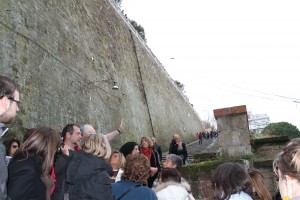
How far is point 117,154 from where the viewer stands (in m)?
4.66

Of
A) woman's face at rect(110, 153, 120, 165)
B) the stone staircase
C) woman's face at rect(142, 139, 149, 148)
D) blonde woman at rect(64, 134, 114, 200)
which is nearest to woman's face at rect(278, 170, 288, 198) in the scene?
blonde woman at rect(64, 134, 114, 200)

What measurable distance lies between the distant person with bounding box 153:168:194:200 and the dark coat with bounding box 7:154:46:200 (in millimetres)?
1446

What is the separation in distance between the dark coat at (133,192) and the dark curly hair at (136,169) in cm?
5

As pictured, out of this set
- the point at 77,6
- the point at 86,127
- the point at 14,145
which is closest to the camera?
the point at 86,127

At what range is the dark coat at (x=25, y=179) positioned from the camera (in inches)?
88.0

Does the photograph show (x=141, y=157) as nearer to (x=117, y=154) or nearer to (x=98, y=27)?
(x=117, y=154)

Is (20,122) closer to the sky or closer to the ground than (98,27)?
closer to the ground

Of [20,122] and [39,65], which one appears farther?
[39,65]

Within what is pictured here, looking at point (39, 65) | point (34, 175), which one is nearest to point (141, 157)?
point (34, 175)

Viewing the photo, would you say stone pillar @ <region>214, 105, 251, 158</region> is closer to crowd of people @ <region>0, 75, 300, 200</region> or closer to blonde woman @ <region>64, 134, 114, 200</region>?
crowd of people @ <region>0, 75, 300, 200</region>

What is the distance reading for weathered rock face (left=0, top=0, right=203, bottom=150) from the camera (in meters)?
7.52

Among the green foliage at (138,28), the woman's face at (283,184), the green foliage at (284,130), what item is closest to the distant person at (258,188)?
the woman's face at (283,184)

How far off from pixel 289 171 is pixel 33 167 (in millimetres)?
1755

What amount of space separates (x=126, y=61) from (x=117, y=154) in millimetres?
13664
